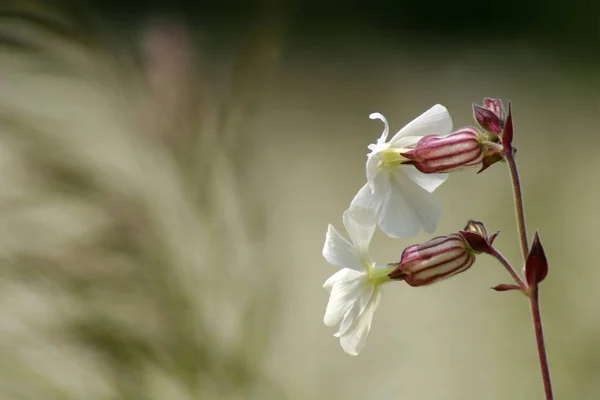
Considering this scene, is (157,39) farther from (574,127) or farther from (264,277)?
(574,127)

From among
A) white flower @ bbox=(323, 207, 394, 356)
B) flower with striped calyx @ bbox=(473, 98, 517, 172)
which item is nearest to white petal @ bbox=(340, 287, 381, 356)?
white flower @ bbox=(323, 207, 394, 356)

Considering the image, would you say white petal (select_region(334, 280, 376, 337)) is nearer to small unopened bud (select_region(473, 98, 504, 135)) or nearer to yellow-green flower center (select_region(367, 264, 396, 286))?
yellow-green flower center (select_region(367, 264, 396, 286))

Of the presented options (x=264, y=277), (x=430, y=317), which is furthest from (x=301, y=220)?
(x=264, y=277)

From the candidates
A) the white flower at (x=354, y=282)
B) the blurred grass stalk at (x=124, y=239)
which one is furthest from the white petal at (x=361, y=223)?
the blurred grass stalk at (x=124, y=239)

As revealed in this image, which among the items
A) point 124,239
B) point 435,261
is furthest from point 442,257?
point 124,239

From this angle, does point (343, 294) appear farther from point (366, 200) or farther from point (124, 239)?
point (124, 239)
